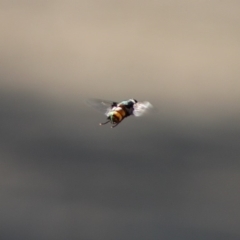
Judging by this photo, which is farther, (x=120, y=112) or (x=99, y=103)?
(x=99, y=103)
